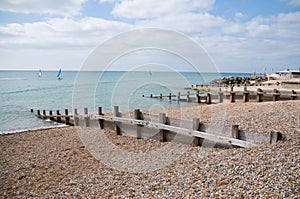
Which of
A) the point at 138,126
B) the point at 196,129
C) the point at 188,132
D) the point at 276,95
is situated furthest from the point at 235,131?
the point at 276,95

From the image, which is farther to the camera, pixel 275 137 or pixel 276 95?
pixel 276 95

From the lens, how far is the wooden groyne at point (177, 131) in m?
5.54

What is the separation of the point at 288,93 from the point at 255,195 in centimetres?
1221

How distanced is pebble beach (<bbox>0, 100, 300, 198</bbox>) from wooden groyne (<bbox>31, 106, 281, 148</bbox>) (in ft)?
0.71

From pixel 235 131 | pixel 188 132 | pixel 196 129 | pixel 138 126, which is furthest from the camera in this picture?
pixel 138 126

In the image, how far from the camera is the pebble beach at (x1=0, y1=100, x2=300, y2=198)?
12.7 feet

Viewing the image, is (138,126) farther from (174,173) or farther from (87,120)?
(87,120)

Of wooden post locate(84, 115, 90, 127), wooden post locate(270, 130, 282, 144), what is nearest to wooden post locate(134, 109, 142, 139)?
wooden post locate(84, 115, 90, 127)

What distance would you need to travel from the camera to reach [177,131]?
686 centimetres

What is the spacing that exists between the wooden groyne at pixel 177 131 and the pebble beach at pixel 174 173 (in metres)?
0.22

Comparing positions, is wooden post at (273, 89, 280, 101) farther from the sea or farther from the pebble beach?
the pebble beach

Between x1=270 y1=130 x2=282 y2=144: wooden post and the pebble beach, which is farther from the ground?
x1=270 y1=130 x2=282 y2=144: wooden post

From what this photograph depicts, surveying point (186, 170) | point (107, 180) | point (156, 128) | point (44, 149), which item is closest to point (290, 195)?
point (186, 170)

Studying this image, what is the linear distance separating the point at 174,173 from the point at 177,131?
81.2 inches
